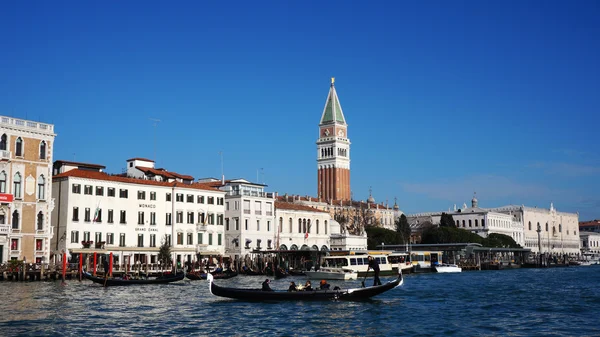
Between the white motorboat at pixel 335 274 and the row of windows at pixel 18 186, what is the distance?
21283mm

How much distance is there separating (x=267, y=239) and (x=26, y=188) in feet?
89.9

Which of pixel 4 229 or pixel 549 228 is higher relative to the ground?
pixel 549 228

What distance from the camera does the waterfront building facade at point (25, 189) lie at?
49.8 m

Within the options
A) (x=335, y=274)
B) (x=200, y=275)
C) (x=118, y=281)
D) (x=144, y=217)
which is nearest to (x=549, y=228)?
(x=335, y=274)

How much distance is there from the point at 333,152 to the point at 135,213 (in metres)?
84.7

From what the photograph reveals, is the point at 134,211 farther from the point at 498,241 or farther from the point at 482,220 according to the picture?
the point at 482,220

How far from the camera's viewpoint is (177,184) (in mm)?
65062

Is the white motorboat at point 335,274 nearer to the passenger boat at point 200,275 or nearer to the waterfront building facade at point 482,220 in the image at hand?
the passenger boat at point 200,275

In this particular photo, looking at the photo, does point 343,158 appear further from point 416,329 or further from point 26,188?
point 416,329

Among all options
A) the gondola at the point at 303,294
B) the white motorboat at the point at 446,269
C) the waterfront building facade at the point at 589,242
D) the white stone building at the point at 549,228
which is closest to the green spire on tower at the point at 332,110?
the white stone building at the point at 549,228

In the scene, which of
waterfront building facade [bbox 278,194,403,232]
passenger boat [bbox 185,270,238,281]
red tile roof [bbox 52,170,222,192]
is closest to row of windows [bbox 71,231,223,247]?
red tile roof [bbox 52,170,222,192]

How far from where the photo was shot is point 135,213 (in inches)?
2368

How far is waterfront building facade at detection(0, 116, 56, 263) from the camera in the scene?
49.8 metres

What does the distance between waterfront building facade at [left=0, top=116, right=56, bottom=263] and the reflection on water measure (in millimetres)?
10117
